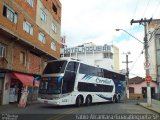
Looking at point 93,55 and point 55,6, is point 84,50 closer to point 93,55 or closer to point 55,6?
point 93,55

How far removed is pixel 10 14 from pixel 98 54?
5502 cm

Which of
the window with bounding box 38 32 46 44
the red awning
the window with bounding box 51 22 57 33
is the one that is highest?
the window with bounding box 51 22 57 33

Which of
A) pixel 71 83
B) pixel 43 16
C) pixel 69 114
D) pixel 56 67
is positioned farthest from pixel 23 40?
pixel 69 114

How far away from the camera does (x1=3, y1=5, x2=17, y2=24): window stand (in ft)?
82.6

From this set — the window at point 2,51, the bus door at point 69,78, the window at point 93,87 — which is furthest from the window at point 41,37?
the bus door at point 69,78

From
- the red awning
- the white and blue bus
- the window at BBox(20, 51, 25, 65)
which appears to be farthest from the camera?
the window at BBox(20, 51, 25, 65)

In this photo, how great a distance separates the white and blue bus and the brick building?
14.1ft

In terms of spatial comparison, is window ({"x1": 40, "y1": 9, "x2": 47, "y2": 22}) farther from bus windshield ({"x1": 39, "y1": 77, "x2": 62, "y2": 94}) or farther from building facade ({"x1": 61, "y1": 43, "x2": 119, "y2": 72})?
building facade ({"x1": 61, "y1": 43, "x2": 119, "y2": 72})

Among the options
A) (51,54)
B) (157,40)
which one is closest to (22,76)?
(51,54)

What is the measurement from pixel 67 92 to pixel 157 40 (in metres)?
35.6

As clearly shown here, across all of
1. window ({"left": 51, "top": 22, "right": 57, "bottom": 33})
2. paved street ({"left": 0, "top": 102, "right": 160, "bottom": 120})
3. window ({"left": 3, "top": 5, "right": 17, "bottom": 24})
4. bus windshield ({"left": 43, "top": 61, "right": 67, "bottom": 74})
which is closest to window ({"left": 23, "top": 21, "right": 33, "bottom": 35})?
window ({"left": 3, "top": 5, "right": 17, "bottom": 24})

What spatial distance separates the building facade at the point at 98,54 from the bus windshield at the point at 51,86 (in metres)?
53.8

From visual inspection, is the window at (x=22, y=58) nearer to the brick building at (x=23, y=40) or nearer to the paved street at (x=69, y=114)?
the brick building at (x=23, y=40)

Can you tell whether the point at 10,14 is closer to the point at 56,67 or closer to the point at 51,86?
the point at 56,67
